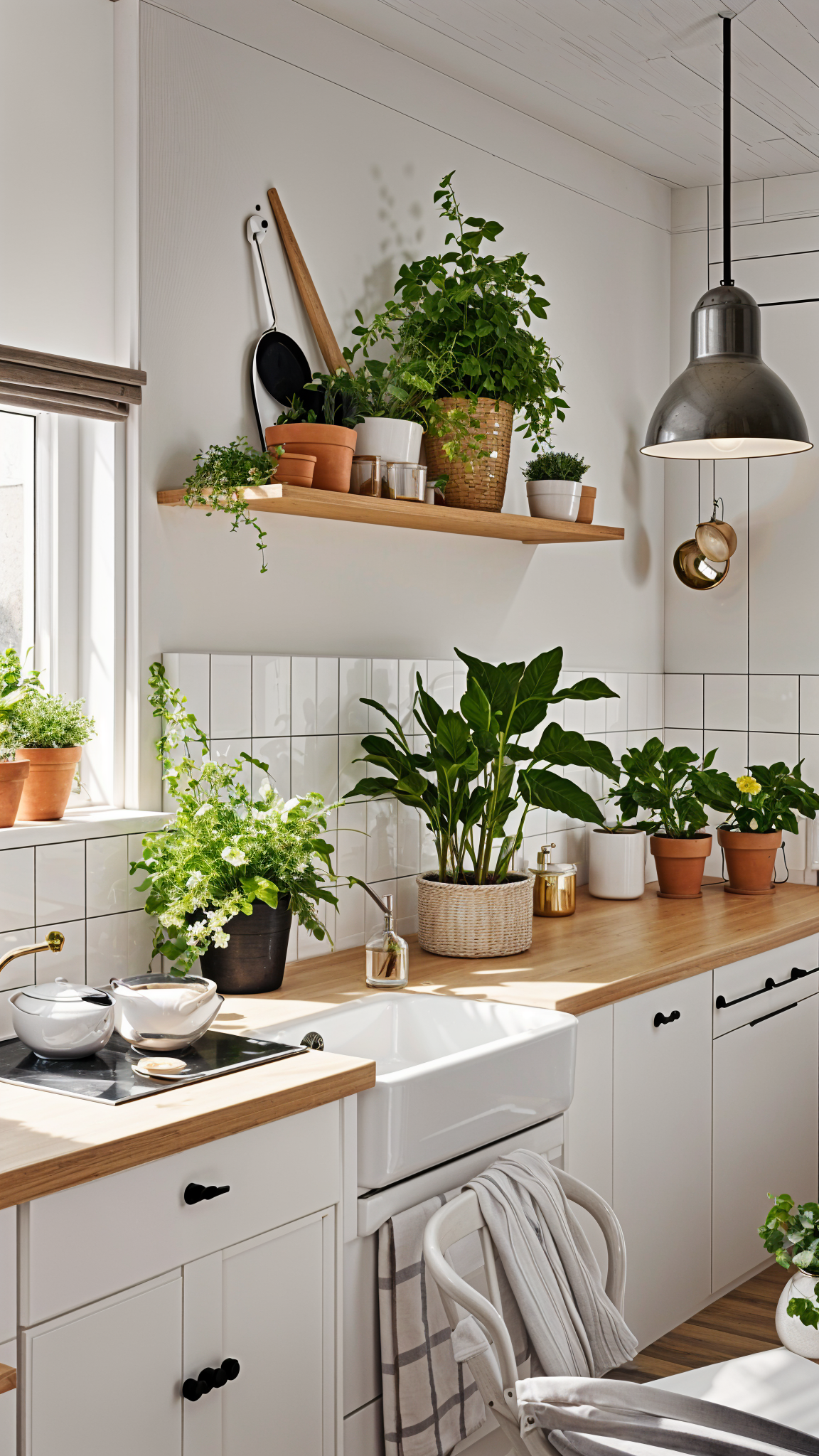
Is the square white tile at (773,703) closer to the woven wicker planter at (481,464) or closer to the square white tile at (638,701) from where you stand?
the square white tile at (638,701)

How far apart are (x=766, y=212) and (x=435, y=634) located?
67.7 inches

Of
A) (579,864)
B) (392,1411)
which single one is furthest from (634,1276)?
(579,864)

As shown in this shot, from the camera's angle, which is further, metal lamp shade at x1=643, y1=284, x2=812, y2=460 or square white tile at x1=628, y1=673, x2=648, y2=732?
square white tile at x1=628, y1=673, x2=648, y2=732

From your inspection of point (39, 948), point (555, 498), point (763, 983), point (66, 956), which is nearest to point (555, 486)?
point (555, 498)

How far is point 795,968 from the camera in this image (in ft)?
10.8

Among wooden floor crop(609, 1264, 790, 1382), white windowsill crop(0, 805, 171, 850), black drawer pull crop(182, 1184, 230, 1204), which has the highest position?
white windowsill crop(0, 805, 171, 850)

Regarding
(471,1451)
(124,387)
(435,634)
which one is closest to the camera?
(471,1451)

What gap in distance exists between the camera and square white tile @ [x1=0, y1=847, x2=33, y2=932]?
2.16 meters

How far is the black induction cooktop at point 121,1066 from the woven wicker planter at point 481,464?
4.40 feet

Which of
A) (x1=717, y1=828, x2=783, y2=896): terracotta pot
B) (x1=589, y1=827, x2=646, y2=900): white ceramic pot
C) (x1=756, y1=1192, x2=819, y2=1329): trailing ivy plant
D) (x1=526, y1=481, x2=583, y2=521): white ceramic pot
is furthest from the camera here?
(x1=717, y1=828, x2=783, y2=896): terracotta pot

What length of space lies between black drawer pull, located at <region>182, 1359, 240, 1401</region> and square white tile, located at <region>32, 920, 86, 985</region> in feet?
2.37

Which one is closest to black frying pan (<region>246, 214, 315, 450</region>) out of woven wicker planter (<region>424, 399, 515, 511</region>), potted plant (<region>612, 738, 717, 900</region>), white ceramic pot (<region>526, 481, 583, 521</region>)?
woven wicker planter (<region>424, 399, 515, 511</region>)

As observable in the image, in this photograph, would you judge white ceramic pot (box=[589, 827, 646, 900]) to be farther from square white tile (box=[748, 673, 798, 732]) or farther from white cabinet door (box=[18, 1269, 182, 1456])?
white cabinet door (box=[18, 1269, 182, 1456])

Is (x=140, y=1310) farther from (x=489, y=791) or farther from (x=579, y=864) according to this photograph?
(x=579, y=864)
